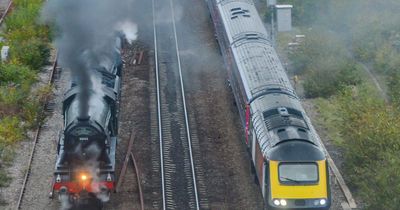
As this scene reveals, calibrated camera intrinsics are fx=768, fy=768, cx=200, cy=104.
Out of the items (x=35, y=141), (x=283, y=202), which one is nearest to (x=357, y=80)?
(x=283, y=202)

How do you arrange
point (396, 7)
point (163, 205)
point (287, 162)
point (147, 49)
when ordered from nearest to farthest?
1. point (287, 162)
2. point (163, 205)
3. point (147, 49)
4. point (396, 7)

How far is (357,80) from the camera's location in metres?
28.4

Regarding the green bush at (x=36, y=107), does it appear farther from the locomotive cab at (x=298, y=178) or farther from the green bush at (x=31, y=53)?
the locomotive cab at (x=298, y=178)

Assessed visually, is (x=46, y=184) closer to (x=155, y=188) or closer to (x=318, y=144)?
(x=155, y=188)

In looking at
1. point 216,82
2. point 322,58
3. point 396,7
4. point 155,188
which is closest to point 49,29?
point 216,82

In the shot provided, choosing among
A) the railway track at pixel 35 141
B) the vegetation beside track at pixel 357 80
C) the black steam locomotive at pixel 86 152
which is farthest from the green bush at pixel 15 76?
the vegetation beside track at pixel 357 80

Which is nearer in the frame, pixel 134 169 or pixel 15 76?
pixel 134 169

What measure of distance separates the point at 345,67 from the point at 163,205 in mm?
11110

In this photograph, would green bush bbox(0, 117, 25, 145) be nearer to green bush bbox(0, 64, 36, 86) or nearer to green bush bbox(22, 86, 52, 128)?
green bush bbox(22, 86, 52, 128)

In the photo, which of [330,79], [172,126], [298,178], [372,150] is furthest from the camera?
[330,79]

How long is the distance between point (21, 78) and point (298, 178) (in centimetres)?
A: 1375

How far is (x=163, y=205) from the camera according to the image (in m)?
20.7

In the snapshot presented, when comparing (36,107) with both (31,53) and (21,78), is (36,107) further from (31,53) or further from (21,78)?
(31,53)

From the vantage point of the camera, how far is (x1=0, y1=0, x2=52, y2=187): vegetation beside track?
24.5m
